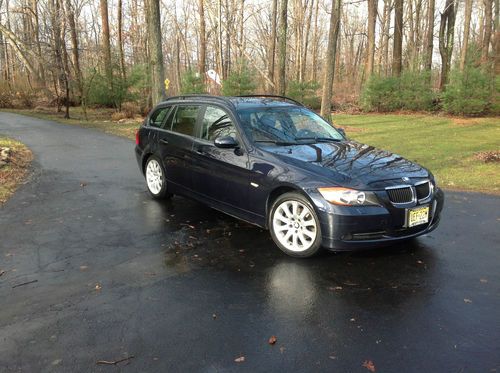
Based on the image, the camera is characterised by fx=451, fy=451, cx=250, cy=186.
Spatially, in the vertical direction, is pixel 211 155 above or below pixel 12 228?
above

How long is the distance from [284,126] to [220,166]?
0.97 metres

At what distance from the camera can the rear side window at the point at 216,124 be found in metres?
5.66

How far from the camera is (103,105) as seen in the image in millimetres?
28578

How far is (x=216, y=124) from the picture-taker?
5.89 metres

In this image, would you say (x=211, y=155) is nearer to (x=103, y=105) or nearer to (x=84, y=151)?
(x=84, y=151)

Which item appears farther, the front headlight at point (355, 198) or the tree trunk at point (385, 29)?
the tree trunk at point (385, 29)

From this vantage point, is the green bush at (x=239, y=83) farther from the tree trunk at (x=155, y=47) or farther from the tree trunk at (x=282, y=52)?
the tree trunk at (x=155, y=47)

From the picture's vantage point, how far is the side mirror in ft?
17.4

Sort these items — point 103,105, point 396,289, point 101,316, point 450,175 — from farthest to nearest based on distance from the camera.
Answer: point 103,105 < point 450,175 < point 396,289 < point 101,316

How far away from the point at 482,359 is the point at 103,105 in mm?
28473

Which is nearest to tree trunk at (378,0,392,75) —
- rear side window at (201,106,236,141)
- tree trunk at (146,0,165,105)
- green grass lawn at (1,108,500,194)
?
green grass lawn at (1,108,500,194)

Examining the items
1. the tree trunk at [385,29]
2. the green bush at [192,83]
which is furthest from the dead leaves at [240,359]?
the tree trunk at [385,29]

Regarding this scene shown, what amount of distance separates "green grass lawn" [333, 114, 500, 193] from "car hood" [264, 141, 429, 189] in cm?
390

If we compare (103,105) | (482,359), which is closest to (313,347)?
(482,359)
